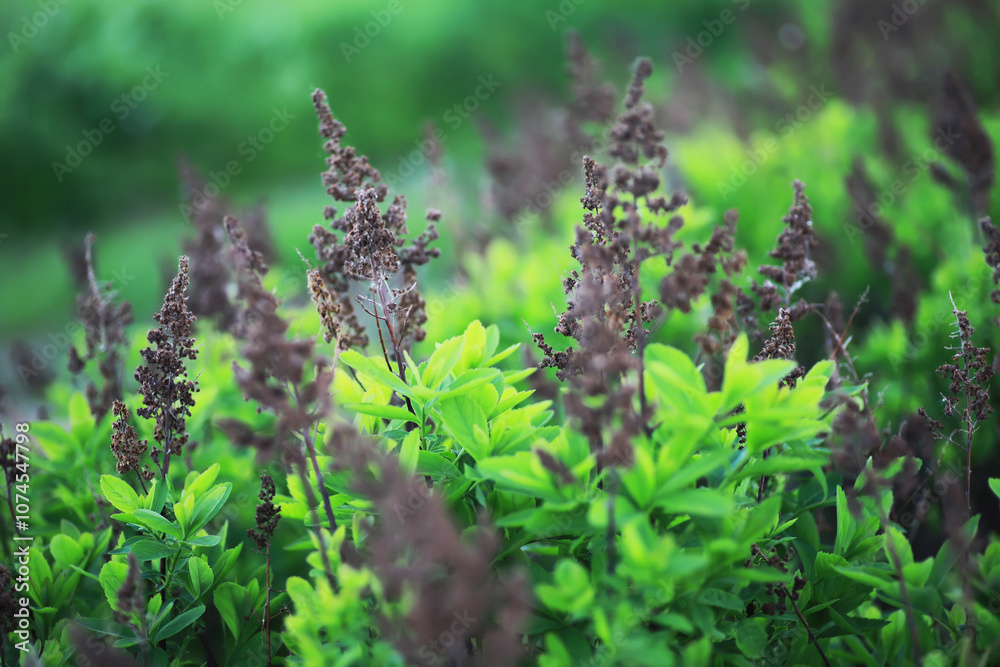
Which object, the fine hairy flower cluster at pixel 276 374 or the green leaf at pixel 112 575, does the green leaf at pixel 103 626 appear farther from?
the fine hairy flower cluster at pixel 276 374

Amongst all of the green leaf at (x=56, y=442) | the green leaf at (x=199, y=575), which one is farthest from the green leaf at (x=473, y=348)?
the green leaf at (x=56, y=442)

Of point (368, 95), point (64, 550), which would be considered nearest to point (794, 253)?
point (64, 550)

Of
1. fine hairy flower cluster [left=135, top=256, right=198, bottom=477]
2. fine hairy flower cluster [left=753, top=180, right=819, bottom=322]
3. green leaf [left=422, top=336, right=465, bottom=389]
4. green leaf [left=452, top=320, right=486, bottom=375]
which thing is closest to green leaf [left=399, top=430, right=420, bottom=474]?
green leaf [left=422, top=336, right=465, bottom=389]

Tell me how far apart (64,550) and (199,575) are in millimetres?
502

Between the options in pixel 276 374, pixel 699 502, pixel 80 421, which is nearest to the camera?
pixel 699 502

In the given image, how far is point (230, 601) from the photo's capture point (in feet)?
5.67

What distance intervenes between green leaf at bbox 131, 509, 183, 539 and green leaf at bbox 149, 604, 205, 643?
16cm

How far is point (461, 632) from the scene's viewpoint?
1226 mm

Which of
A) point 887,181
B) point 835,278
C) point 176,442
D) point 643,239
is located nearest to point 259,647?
point 176,442

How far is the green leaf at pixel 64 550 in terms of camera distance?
1907 millimetres

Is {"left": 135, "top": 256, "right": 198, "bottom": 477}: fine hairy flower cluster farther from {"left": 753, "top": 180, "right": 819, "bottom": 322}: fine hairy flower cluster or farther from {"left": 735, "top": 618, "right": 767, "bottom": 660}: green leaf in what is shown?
→ {"left": 753, "top": 180, "right": 819, "bottom": 322}: fine hairy flower cluster

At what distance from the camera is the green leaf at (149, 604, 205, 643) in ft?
5.17

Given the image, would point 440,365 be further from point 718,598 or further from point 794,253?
point 794,253

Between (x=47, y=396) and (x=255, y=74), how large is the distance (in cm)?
756
